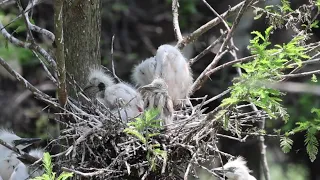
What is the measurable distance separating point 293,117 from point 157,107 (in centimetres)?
156

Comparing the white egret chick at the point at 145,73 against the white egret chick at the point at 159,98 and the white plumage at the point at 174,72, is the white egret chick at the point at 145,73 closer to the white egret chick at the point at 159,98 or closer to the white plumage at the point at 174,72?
the white plumage at the point at 174,72

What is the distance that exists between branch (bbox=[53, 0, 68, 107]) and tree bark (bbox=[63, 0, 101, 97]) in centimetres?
39

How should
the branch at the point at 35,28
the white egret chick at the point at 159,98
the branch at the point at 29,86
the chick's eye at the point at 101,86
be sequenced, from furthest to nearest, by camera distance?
the chick's eye at the point at 101,86 → the white egret chick at the point at 159,98 → the branch at the point at 29,86 → the branch at the point at 35,28

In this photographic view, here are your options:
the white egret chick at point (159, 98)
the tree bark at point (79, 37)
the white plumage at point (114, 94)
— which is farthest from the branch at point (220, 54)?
the tree bark at point (79, 37)

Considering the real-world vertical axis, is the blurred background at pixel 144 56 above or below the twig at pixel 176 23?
above

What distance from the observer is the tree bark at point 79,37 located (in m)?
3.44

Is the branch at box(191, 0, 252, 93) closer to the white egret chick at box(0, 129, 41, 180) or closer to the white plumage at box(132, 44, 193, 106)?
the white plumage at box(132, 44, 193, 106)

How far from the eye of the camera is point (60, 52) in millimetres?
2869

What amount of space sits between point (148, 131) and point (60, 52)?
0.46 metres

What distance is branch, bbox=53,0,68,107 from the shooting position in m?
2.73

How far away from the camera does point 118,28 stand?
20.2ft

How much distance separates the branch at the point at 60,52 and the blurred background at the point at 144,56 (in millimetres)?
2504

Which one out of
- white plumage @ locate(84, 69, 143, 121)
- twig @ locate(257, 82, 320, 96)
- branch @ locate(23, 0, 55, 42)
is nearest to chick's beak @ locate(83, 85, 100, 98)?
white plumage @ locate(84, 69, 143, 121)

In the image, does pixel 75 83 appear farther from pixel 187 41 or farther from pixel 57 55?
pixel 187 41
